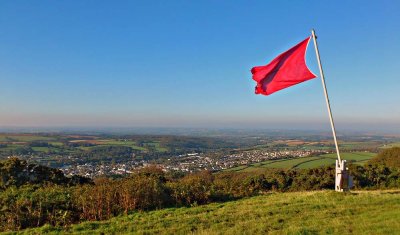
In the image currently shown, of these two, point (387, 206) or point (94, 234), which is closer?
point (94, 234)

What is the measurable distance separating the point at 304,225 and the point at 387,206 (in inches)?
111

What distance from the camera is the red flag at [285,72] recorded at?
416 inches

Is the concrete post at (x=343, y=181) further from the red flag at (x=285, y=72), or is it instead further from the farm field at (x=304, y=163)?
the farm field at (x=304, y=163)

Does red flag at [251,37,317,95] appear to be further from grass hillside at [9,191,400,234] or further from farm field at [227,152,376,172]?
farm field at [227,152,376,172]

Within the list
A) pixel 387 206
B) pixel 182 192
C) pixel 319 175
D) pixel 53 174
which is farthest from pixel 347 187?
pixel 53 174

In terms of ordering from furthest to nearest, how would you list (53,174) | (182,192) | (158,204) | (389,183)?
(53,174) → (389,183) → (182,192) → (158,204)

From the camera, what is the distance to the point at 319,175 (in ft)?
67.4

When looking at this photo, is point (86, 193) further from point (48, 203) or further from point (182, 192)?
point (182, 192)

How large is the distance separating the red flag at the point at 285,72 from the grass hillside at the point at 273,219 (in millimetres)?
3458

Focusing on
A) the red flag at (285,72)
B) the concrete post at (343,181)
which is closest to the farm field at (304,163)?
the concrete post at (343,181)

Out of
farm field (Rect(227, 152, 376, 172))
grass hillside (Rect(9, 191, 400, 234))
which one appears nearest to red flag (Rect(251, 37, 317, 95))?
grass hillside (Rect(9, 191, 400, 234))

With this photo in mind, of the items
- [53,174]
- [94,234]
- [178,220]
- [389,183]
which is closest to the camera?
[94,234]

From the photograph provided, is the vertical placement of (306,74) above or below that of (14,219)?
above

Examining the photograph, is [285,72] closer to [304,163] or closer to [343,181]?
[343,181]
